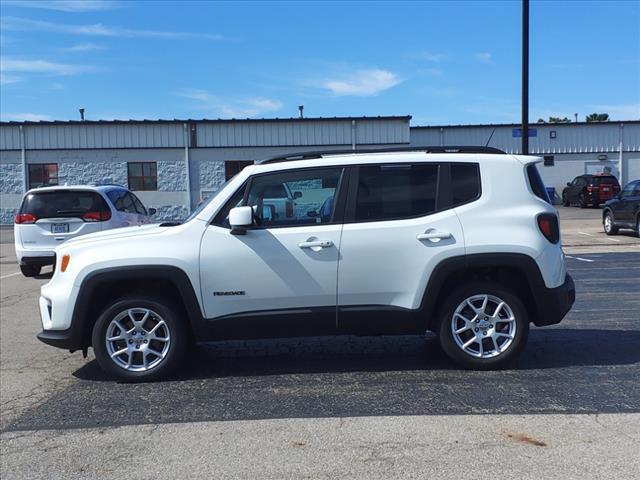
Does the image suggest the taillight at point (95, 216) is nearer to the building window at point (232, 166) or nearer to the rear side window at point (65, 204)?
the rear side window at point (65, 204)

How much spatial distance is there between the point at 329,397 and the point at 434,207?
1.87 meters

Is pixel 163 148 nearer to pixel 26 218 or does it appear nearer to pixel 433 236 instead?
pixel 26 218

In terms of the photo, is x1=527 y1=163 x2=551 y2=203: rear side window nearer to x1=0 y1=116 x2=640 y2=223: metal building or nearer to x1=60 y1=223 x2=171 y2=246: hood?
x1=60 y1=223 x2=171 y2=246: hood

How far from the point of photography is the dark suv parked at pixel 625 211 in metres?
18.4

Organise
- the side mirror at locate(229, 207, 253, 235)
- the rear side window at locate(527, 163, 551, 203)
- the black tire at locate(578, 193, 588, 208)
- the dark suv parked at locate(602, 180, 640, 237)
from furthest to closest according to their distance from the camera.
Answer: the black tire at locate(578, 193, 588, 208)
the dark suv parked at locate(602, 180, 640, 237)
the rear side window at locate(527, 163, 551, 203)
the side mirror at locate(229, 207, 253, 235)

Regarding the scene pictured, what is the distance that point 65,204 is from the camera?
12625 mm

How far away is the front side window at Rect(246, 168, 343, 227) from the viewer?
5.80m

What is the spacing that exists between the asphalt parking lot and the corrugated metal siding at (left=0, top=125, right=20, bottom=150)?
31.7 meters

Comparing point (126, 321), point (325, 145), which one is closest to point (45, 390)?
point (126, 321)

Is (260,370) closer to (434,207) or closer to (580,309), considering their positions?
(434,207)

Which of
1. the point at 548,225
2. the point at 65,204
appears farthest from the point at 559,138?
the point at 548,225

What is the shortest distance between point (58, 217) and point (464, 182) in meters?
9.13

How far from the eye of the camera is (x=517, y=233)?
5.72 metres

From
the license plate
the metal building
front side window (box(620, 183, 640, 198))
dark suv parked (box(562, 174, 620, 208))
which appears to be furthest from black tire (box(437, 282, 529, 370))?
dark suv parked (box(562, 174, 620, 208))
